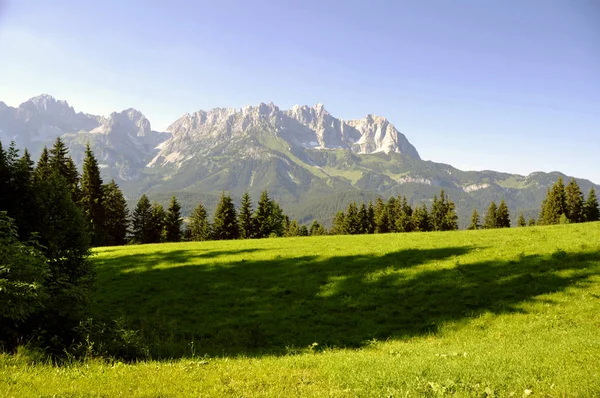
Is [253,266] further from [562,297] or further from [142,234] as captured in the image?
[142,234]

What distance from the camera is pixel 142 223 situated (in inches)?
3573

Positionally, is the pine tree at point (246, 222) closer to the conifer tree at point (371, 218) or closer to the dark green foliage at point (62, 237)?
the conifer tree at point (371, 218)

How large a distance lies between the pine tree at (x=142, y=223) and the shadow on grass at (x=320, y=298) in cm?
6621

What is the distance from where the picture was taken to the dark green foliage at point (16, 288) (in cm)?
1027

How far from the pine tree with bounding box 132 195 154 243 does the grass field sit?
58.4 meters

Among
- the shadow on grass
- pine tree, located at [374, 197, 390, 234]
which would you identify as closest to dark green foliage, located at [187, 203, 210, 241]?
pine tree, located at [374, 197, 390, 234]

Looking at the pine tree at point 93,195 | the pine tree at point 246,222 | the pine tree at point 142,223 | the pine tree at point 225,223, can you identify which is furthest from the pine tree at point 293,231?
the pine tree at point 93,195

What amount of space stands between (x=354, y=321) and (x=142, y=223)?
283ft

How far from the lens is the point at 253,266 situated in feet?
88.7

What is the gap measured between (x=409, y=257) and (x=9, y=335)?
904 inches

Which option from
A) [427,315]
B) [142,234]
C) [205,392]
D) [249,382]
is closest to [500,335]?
[427,315]

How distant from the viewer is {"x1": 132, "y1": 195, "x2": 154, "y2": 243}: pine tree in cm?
8836

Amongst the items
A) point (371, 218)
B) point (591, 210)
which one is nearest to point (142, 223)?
point (371, 218)

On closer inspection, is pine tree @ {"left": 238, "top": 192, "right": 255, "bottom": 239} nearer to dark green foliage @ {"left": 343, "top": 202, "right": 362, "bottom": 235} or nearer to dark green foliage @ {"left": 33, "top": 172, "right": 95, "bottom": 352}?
dark green foliage @ {"left": 343, "top": 202, "right": 362, "bottom": 235}
